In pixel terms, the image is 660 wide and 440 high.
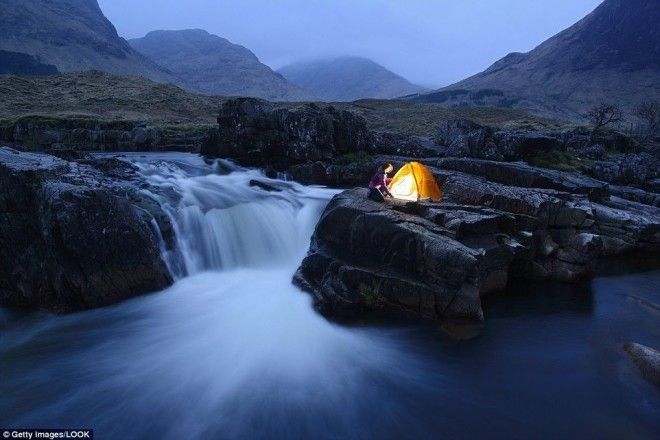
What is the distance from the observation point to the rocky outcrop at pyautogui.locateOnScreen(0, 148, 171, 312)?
12664mm

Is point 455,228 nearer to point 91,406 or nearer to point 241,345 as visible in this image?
point 241,345

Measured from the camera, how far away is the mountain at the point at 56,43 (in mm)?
137750

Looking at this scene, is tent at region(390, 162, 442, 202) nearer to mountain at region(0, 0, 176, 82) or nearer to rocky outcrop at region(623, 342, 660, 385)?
rocky outcrop at region(623, 342, 660, 385)

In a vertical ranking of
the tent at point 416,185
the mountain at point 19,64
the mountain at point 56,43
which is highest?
the mountain at point 56,43

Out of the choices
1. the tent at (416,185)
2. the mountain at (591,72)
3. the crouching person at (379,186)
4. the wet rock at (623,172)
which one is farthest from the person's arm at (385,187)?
the mountain at (591,72)

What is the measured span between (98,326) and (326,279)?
692 centimetres

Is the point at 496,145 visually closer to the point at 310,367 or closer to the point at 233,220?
the point at 233,220

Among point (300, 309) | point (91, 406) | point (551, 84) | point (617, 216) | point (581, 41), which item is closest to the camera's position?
point (91, 406)

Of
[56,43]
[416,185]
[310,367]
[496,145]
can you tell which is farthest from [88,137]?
[56,43]

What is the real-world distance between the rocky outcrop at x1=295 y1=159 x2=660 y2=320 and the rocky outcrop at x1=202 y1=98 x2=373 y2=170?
37.6ft

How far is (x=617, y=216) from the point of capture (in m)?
19.5

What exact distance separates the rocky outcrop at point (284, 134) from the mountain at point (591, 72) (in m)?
139

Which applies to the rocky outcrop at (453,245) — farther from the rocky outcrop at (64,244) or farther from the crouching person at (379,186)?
the rocky outcrop at (64,244)

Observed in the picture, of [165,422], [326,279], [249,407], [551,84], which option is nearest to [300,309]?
[326,279]
